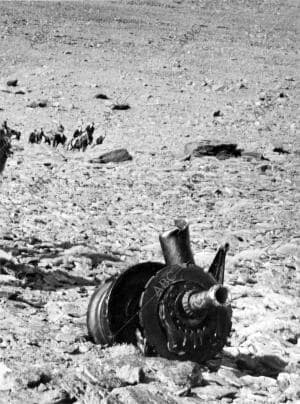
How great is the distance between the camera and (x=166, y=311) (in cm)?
446

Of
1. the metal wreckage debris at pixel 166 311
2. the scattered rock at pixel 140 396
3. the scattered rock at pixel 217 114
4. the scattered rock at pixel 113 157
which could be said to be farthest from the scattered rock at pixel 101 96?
the scattered rock at pixel 140 396

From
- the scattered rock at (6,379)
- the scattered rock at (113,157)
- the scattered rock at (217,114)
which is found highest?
the scattered rock at (6,379)

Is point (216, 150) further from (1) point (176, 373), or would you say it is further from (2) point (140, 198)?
(1) point (176, 373)

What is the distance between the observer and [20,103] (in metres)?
16.1

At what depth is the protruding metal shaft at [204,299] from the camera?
4.22m

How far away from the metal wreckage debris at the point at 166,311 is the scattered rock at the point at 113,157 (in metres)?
7.26

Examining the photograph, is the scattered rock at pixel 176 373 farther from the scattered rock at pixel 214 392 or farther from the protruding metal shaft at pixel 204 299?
the protruding metal shaft at pixel 204 299

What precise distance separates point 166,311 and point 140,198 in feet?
18.6

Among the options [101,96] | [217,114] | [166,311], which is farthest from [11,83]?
[166,311]

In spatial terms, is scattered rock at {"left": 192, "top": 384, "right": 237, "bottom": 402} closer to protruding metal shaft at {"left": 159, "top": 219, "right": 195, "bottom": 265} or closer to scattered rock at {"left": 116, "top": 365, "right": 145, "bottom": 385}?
scattered rock at {"left": 116, "top": 365, "right": 145, "bottom": 385}

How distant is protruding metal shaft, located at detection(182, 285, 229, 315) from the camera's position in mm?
4219

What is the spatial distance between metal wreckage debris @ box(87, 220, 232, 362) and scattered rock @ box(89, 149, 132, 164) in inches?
286

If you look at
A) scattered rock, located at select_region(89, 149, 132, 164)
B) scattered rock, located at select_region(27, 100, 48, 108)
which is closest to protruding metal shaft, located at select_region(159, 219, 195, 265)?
scattered rock, located at select_region(89, 149, 132, 164)

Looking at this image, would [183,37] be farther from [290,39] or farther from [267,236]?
[267,236]
